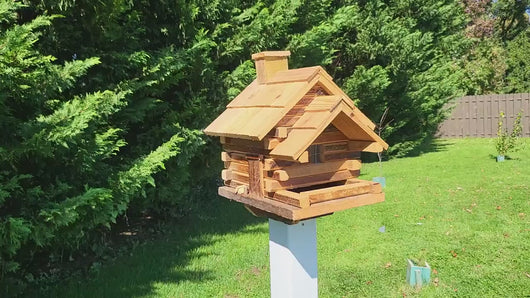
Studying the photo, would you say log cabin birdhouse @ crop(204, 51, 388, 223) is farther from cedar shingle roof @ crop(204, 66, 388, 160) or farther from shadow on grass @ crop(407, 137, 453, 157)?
shadow on grass @ crop(407, 137, 453, 157)

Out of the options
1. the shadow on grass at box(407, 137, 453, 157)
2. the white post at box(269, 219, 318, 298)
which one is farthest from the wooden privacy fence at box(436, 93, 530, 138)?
the white post at box(269, 219, 318, 298)

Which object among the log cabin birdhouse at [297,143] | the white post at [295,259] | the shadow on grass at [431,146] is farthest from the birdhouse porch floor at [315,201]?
the shadow on grass at [431,146]

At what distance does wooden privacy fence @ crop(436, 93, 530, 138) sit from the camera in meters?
16.3

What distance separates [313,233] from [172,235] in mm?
4177

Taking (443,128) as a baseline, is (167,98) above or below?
above

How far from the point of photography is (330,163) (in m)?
2.38

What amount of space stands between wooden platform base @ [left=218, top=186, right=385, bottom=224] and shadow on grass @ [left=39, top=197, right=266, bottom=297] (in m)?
2.51

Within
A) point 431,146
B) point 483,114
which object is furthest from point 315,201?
point 483,114

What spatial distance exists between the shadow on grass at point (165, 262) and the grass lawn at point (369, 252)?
1 cm

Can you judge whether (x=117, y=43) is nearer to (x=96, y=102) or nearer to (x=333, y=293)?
(x=96, y=102)

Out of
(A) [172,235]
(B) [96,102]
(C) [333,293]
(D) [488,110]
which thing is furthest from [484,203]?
(D) [488,110]

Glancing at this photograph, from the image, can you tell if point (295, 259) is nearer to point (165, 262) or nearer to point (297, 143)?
point (297, 143)

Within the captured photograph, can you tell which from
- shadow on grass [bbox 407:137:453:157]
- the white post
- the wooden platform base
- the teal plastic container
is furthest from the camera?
shadow on grass [bbox 407:137:453:157]

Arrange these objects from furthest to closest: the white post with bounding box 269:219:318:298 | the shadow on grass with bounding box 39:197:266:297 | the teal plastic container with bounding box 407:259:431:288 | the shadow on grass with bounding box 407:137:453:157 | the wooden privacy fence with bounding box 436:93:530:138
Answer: the wooden privacy fence with bounding box 436:93:530:138 → the shadow on grass with bounding box 407:137:453:157 → the shadow on grass with bounding box 39:197:266:297 → the teal plastic container with bounding box 407:259:431:288 → the white post with bounding box 269:219:318:298
